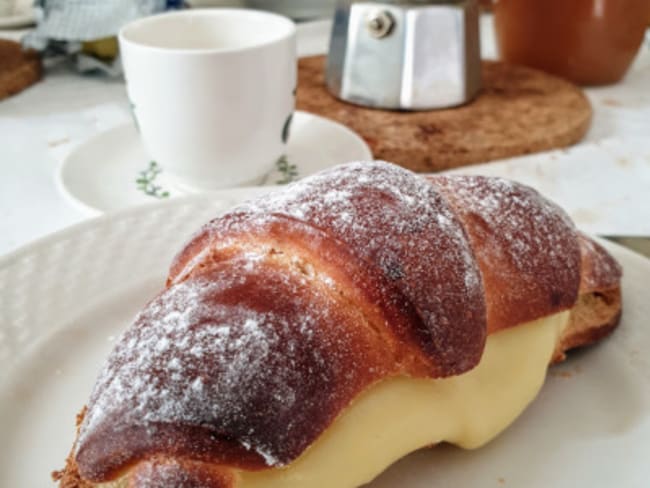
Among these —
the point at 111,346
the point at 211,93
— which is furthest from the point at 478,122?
the point at 111,346

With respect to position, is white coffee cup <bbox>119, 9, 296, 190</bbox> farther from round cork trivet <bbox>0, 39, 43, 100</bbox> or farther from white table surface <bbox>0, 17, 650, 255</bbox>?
round cork trivet <bbox>0, 39, 43, 100</bbox>

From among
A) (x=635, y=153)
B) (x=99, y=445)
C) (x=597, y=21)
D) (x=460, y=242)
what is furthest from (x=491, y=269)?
(x=597, y=21)

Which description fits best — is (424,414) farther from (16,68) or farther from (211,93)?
(16,68)

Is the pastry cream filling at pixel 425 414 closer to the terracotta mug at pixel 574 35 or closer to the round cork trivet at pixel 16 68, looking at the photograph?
the terracotta mug at pixel 574 35

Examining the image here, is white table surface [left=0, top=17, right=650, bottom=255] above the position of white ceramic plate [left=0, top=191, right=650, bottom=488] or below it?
below

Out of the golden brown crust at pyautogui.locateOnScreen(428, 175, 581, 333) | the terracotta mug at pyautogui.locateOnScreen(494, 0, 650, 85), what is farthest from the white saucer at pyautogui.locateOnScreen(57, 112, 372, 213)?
the terracotta mug at pyautogui.locateOnScreen(494, 0, 650, 85)
